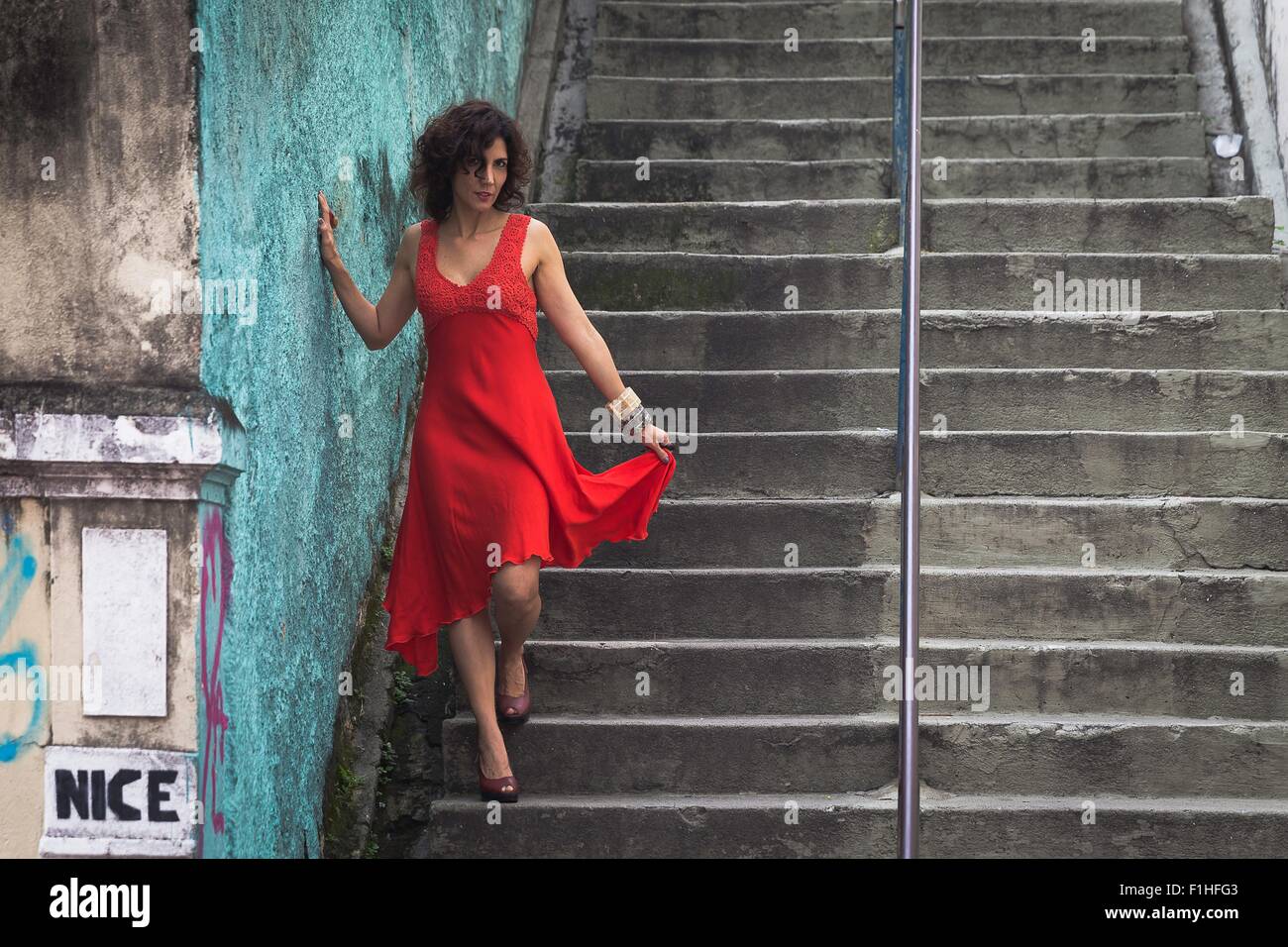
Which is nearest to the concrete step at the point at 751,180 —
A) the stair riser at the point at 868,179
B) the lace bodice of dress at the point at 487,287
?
the stair riser at the point at 868,179

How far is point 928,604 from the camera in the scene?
4199mm

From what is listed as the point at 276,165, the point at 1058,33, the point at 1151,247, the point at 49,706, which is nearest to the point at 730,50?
the point at 1058,33

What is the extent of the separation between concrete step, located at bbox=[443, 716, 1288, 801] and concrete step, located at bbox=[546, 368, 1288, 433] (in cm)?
119

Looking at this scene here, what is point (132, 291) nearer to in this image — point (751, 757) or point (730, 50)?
point (751, 757)

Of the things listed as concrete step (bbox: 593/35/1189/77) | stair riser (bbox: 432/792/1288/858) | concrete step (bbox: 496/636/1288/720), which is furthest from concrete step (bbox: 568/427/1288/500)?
concrete step (bbox: 593/35/1189/77)

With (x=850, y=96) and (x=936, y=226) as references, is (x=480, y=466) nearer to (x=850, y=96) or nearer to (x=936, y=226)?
(x=936, y=226)

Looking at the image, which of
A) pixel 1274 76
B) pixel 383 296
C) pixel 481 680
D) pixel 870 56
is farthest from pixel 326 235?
pixel 1274 76

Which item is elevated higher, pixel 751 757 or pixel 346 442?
pixel 346 442

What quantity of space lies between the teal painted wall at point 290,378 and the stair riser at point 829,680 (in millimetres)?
640

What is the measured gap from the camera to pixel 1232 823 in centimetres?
357

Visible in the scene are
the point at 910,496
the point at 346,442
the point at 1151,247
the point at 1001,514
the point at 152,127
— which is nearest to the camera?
the point at 152,127

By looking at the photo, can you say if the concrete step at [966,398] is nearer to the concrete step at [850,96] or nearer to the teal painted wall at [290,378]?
the teal painted wall at [290,378]

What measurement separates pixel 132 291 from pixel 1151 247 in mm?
3869

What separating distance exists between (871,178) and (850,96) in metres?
0.77
